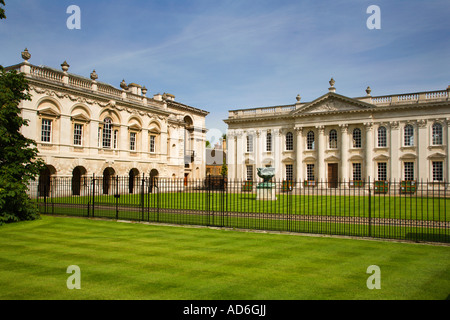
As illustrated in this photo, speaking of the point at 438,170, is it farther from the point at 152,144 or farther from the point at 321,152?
the point at 152,144

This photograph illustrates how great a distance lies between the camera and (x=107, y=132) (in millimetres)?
36906

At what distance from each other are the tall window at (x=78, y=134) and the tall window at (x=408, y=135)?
117 ft

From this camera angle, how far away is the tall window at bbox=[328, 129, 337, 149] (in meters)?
45.8

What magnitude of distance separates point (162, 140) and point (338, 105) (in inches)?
892

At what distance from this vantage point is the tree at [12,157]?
14.9 meters

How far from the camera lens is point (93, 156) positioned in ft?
114

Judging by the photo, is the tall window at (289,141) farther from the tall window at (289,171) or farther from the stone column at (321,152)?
the stone column at (321,152)

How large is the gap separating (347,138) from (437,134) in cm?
975

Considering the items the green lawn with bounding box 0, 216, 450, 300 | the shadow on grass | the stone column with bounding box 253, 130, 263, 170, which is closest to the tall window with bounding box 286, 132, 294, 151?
the stone column with bounding box 253, 130, 263, 170

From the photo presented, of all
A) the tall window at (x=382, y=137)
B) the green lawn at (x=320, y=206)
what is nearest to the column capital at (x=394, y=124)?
the tall window at (x=382, y=137)

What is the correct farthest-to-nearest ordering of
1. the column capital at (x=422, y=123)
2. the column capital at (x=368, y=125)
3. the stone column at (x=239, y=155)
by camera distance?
the stone column at (x=239, y=155) < the column capital at (x=368, y=125) < the column capital at (x=422, y=123)

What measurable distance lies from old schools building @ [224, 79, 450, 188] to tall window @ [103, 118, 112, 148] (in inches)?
794

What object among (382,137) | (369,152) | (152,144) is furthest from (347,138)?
(152,144)

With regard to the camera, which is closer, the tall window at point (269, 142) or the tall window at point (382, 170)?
the tall window at point (382, 170)
